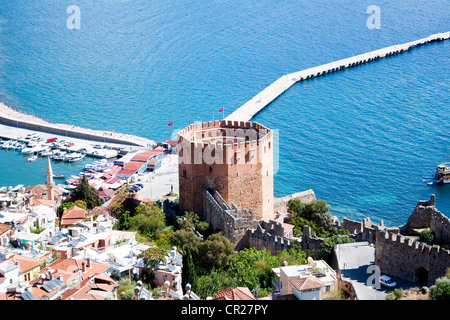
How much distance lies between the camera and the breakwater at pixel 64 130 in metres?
72.5

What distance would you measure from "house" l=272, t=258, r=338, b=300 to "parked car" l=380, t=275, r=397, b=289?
5.41ft

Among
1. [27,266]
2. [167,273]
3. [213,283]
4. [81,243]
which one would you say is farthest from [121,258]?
[213,283]

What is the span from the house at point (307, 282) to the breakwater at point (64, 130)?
152ft

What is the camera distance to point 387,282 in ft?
82.7

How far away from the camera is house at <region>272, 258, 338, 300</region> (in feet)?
77.7

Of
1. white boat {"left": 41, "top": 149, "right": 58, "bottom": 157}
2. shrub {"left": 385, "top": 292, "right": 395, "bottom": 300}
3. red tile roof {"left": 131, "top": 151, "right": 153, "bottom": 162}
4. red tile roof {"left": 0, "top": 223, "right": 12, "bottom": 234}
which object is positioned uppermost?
white boat {"left": 41, "top": 149, "right": 58, "bottom": 157}

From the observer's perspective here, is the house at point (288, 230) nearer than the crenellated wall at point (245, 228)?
No

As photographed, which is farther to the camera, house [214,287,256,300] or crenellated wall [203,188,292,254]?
crenellated wall [203,188,292,254]

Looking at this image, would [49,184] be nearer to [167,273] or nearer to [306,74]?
[167,273]

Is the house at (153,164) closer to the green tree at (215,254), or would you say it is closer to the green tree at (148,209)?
the green tree at (148,209)

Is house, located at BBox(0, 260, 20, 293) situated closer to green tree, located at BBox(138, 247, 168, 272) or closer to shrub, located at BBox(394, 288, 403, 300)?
green tree, located at BBox(138, 247, 168, 272)

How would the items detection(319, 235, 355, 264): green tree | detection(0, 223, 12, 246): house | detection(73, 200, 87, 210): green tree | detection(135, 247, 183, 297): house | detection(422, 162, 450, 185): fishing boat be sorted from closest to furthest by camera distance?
detection(135, 247, 183, 297): house, detection(319, 235, 355, 264): green tree, detection(0, 223, 12, 246): house, detection(73, 200, 87, 210): green tree, detection(422, 162, 450, 185): fishing boat

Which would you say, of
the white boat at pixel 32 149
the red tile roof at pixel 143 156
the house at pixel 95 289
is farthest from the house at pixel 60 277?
the white boat at pixel 32 149

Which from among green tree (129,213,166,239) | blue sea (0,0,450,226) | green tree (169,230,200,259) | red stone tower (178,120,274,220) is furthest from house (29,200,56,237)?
blue sea (0,0,450,226)
